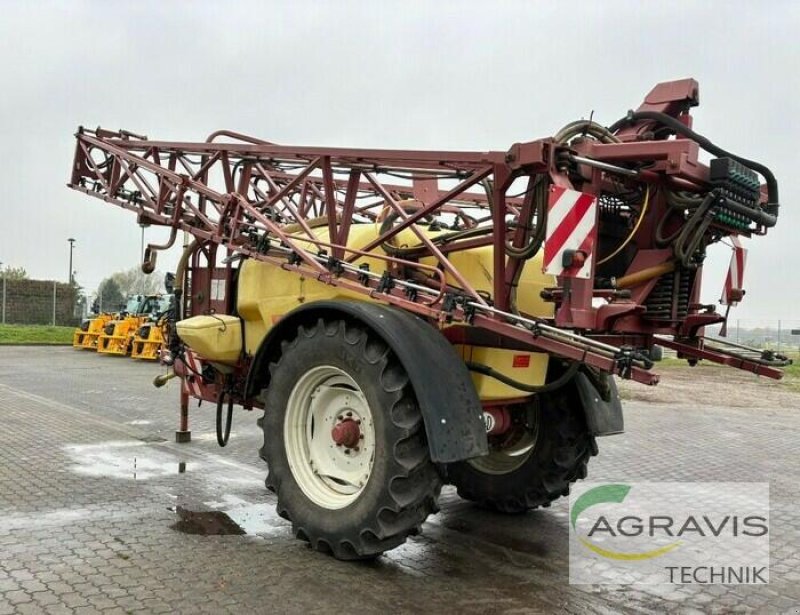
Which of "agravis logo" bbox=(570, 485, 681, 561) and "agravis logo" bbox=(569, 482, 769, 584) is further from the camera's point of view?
"agravis logo" bbox=(570, 485, 681, 561)

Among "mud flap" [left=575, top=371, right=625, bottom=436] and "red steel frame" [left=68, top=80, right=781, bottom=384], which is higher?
"red steel frame" [left=68, top=80, right=781, bottom=384]

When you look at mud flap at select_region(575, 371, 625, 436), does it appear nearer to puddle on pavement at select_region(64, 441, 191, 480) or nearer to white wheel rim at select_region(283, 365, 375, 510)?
white wheel rim at select_region(283, 365, 375, 510)

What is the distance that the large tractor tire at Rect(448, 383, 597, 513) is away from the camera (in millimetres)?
5438

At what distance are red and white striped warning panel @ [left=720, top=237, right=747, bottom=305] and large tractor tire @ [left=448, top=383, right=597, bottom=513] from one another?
47.7 inches

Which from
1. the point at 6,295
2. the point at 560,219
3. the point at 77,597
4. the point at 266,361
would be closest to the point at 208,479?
the point at 266,361

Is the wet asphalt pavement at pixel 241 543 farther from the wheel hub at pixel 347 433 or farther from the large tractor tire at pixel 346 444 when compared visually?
the wheel hub at pixel 347 433

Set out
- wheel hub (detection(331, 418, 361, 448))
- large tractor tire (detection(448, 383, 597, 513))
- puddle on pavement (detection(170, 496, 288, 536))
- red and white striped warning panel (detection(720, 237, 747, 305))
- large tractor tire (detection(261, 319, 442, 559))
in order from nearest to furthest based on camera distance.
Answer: large tractor tire (detection(261, 319, 442, 559)) → wheel hub (detection(331, 418, 361, 448)) → red and white striped warning panel (detection(720, 237, 747, 305)) → puddle on pavement (detection(170, 496, 288, 536)) → large tractor tire (detection(448, 383, 597, 513))

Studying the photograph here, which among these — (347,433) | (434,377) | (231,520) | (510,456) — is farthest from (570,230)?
(231,520)

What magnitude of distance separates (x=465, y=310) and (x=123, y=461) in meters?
4.36

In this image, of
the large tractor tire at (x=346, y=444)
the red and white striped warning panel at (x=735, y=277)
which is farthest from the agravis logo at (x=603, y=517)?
the red and white striped warning panel at (x=735, y=277)

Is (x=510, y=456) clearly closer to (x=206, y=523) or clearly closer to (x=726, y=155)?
(x=206, y=523)

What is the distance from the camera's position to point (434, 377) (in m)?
4.03

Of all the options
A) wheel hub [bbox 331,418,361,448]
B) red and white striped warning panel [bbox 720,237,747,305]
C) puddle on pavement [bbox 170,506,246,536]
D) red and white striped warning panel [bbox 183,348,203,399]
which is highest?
red and white striped warning panel [bbox 720,237,747,305]

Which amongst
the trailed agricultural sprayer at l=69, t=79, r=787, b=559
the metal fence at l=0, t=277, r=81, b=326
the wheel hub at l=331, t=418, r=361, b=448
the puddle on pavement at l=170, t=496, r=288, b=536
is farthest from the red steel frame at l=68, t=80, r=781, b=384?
the metal fence at l=0, t=277, r=81, b=326
